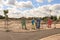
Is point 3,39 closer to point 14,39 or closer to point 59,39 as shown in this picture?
point 14,39

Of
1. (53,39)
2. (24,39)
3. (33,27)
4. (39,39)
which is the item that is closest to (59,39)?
(53,39)

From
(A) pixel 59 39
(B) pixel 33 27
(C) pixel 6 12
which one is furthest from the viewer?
(C) pixel 6 12

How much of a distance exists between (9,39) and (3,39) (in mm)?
478

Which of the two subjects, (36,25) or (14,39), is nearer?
(14,39)

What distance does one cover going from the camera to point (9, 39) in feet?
57.4

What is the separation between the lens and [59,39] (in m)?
16.5

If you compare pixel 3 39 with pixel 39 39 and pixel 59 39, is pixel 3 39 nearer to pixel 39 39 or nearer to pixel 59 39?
pixel 39 39

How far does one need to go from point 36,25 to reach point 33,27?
1290 mm

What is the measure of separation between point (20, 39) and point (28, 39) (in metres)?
0.63

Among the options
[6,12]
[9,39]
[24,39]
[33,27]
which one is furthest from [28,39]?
[6,12]

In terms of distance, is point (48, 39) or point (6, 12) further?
point (6, 12)

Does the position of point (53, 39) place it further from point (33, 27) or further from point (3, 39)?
point (33, 27)

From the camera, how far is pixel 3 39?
1752 cm

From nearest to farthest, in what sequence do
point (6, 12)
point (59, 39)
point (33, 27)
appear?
point (59, 39) → point (33, 27) → point (6, 12)
